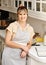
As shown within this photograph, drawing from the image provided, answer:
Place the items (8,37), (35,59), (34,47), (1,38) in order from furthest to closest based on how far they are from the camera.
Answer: (1,38)
(34,47)
(8,37)
(35,59)

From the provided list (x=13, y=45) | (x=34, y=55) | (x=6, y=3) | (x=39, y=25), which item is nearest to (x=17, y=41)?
(x=13, y=45)

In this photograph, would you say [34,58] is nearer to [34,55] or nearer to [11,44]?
[34,55]

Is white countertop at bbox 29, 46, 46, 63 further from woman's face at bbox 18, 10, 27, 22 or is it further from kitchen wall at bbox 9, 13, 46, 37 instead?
kitchen wall at bbox 9, 13, 46, 37

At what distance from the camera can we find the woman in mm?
2574

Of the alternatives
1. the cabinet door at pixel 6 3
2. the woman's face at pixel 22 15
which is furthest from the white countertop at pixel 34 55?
the cabinet door at pixel 6 3

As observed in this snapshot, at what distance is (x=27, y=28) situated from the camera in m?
2.67

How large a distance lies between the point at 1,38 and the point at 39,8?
0.97 meters

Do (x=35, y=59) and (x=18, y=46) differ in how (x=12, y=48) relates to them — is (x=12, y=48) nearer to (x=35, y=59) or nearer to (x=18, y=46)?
(x=18, y=46)

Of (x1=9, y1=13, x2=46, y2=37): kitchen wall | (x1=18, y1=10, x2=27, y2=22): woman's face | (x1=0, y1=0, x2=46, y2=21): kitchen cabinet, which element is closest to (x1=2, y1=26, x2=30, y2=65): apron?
(x1=18, y1=10, x2=27, y2=22): woman's face

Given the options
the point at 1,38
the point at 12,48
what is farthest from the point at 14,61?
the point at 1,38

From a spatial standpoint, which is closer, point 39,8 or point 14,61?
point 14,61

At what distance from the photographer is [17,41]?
2.63 metres

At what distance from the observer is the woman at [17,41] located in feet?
8.45

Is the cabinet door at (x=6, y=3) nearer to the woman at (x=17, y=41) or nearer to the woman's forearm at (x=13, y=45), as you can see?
the woman at (x=17, y=41)
